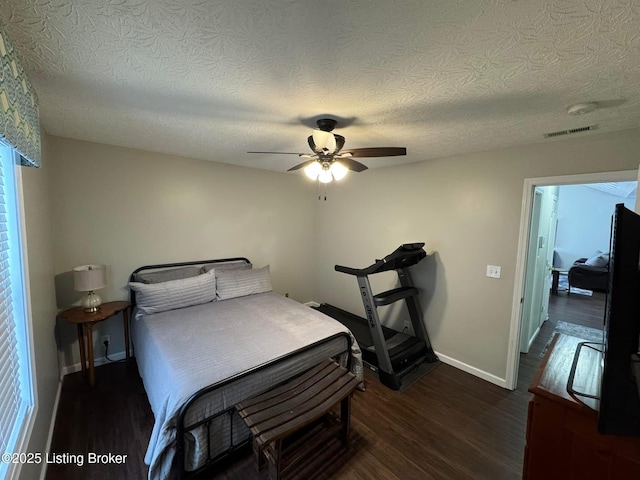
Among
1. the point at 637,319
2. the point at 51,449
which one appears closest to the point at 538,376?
the point at 637,319

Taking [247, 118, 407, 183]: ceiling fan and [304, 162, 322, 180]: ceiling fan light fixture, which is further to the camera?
[304, 162, 322, 180]: ceiling fan light fixture

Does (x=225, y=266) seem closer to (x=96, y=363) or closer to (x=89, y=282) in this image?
(x=89, y=282)

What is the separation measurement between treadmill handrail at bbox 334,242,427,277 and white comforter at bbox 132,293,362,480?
59cm

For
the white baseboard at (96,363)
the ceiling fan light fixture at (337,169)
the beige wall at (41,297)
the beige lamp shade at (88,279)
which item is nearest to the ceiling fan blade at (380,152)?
the ceiling fan light fixture at (337,169)

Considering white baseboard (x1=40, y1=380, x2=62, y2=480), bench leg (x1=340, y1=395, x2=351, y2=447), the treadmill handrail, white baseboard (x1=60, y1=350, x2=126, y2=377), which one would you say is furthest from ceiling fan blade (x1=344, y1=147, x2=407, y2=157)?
white baseboard (x1=60, y1=350, x2=126, y2=377)

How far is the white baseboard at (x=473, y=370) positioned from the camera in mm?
2697

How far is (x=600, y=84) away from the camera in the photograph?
1357 mm

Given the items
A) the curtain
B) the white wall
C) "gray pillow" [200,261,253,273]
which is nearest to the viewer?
the curtain

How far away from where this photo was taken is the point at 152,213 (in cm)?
310

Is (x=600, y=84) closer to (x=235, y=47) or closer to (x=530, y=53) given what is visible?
(x=530, y=53)

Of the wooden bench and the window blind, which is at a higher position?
the window blind

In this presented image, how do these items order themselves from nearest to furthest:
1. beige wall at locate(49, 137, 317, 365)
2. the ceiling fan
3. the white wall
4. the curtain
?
1. the curtain
2. the ceiling fan
3. beige wall at locate(49, 137, 317, 365)
4. the white wall

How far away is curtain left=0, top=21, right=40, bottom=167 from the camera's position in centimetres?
92

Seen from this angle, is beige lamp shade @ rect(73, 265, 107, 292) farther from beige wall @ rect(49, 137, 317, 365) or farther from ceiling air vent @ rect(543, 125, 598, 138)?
ceiling air vent @ rect(543, 125, 598, 138)
